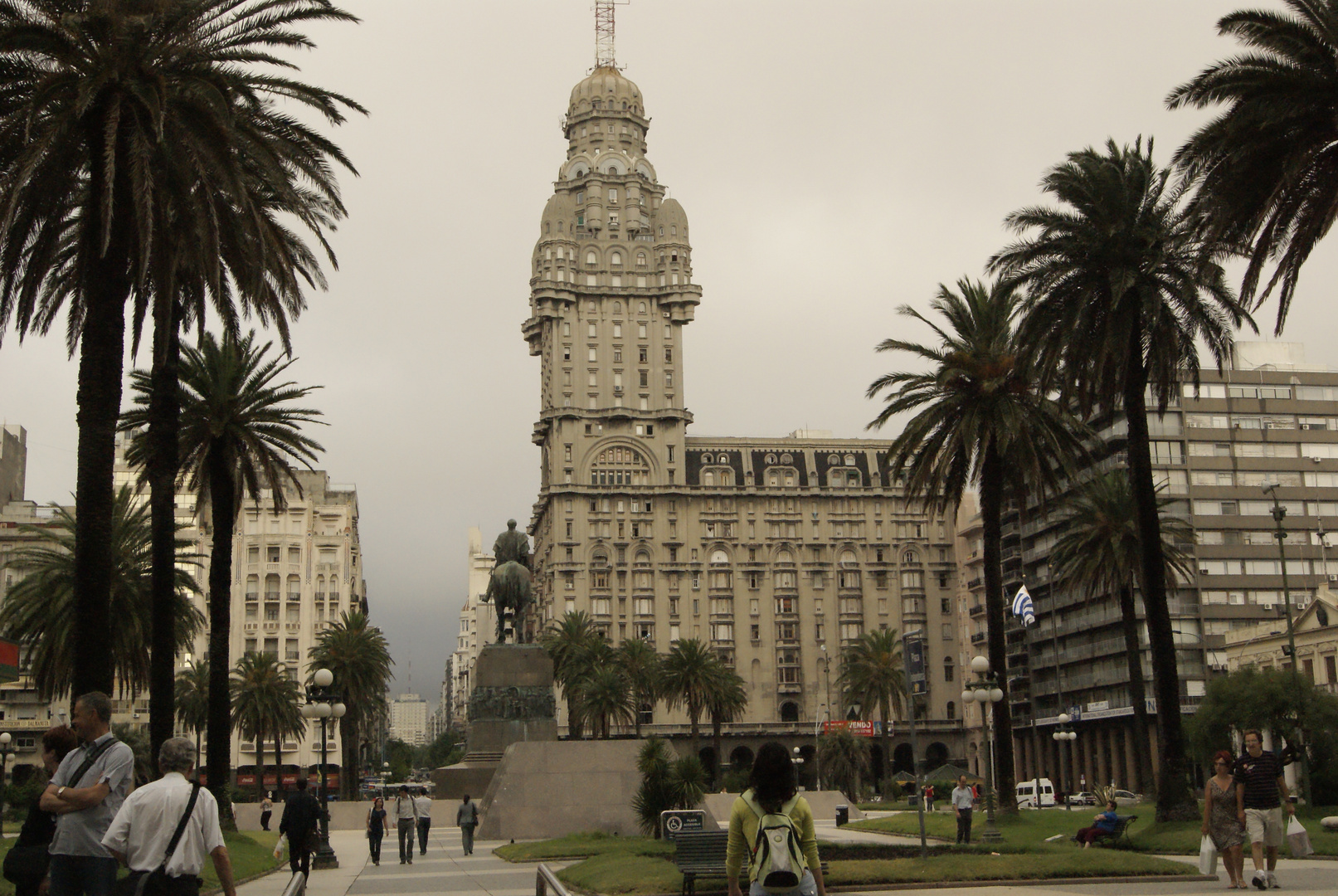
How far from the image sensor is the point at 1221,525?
9525 centimetres

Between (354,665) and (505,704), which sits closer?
(505,704)

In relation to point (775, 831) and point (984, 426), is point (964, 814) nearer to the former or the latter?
point (984, 426)

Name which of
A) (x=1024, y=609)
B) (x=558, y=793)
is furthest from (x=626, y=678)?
(x=558, y=793)

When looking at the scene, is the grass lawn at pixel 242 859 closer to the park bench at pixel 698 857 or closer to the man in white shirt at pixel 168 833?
the park bench at pixel 698 857

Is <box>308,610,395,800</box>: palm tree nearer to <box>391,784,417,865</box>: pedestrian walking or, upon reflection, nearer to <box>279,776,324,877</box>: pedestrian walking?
<box>391,784,417,865</box>: pedestrian walking

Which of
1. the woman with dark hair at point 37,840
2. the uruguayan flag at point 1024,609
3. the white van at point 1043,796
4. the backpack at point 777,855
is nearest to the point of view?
the backpack at point 777,855

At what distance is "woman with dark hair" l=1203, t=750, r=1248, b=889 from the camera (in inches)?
722

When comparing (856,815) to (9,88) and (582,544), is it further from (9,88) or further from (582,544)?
(582,544)

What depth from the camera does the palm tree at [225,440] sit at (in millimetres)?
35562

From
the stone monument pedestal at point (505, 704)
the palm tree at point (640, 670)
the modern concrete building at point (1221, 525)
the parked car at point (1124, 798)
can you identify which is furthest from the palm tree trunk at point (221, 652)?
the modern concrete building at point (1221, 525)

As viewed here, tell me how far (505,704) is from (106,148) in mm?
25669

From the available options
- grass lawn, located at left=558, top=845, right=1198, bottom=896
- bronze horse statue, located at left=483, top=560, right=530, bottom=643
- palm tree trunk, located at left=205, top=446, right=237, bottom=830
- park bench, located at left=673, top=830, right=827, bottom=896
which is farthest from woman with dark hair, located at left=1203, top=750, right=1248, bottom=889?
bronze horse statue, located at left=483, top=560, right=530, bottom=643

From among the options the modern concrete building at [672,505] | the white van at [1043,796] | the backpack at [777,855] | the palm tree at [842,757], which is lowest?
the white van at [1043,796]

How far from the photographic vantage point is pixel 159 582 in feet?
95.1
